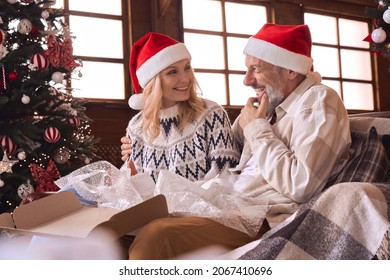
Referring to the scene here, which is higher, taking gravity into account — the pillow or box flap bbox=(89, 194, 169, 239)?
the pillow

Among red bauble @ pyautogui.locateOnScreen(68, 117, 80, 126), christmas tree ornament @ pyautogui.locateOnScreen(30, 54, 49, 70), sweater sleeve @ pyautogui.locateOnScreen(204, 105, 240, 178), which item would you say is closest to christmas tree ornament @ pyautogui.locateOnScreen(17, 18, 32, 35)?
christmas tree ornament @ pyautogui.locateOnScreen(30, 54, 49, 70)

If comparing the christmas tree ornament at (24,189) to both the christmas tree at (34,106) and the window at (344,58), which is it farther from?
the window at (344,58)

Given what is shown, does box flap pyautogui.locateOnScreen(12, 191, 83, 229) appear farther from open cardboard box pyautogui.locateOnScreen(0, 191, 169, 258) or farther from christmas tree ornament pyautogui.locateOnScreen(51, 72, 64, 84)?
christmas tree ornament pyautogui.locateOnScreen(51, 72, 64, 84)

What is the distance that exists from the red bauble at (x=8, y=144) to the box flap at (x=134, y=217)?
1.68m

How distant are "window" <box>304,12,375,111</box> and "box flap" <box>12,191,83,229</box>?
3905 millimetres

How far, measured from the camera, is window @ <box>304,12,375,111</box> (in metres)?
5.09

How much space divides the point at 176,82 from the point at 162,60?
0.11 metres

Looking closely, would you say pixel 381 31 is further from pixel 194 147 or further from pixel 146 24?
pixel 146 24

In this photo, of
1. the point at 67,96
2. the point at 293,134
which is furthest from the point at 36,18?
the point at 293,134

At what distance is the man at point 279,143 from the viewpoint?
127cm

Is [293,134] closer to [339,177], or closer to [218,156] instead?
[339,177]

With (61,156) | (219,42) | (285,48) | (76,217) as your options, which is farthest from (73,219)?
(219,42)

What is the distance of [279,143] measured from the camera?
5.13 ft

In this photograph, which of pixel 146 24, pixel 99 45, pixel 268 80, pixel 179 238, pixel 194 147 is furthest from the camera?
pixel 146 24
